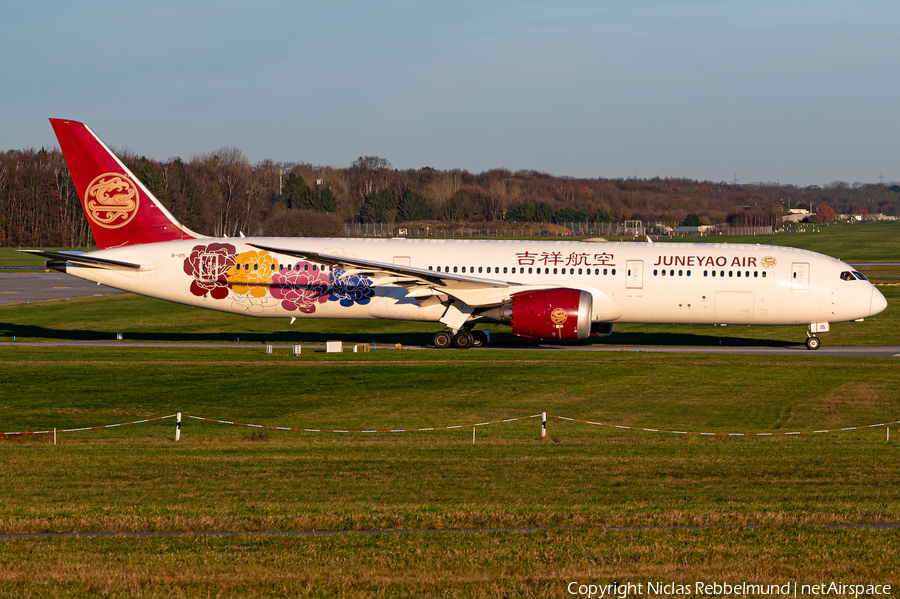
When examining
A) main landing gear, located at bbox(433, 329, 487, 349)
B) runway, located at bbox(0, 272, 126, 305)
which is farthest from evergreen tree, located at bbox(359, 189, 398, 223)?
main landing gear, located at bbox(433, 329, 487, 349)

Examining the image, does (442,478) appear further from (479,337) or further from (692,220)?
(692,220)

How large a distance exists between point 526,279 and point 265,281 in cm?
1094

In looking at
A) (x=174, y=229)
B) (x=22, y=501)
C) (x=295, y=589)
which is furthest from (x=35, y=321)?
(x=295, y=589)

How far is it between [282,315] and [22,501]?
2339 cm

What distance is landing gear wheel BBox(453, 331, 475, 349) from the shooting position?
36406mm

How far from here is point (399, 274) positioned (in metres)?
34.5

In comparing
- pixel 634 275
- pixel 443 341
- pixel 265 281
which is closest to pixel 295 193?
pixel 265 281

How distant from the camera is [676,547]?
11.3 m

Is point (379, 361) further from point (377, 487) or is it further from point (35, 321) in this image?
point (35, 321)

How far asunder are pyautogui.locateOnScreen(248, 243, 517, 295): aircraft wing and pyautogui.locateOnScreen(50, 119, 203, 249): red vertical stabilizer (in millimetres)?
5305

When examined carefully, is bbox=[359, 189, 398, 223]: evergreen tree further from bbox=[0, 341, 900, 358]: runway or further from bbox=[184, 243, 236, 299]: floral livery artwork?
bbox=[184, 243, 236, 299]: floral livery artwork

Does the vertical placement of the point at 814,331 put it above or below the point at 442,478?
above

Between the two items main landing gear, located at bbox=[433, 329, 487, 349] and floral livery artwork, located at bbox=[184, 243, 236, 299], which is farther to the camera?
floral livery artwork, located at bbox=[184, 243, 236, 299]

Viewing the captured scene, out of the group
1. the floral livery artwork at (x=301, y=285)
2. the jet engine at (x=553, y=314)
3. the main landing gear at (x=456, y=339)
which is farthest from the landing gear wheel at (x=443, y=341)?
the floral livery artwork at (x=301, y=285)
